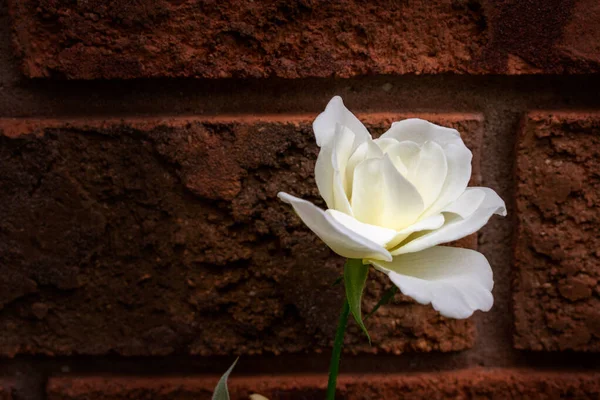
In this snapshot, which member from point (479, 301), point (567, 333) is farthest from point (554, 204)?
point (479, 301)

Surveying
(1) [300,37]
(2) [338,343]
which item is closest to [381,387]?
(2) [338,343]

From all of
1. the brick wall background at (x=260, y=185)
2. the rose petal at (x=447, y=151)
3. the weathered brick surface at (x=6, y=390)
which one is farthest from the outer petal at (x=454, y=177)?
the weathered brick surface at (x=6, y=390)

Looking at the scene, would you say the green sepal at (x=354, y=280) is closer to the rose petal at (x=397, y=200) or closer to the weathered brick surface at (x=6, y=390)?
the rose petal at (x=397, y=200)

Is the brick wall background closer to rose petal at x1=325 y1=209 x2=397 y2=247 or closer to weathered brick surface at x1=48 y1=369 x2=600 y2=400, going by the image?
weathered brick surface at x1=48 y1=369 x2=600 y2=400

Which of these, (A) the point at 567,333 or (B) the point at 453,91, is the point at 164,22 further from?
(A) the point at 567,333

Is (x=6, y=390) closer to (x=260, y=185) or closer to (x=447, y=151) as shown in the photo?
(x=260, y=185)
